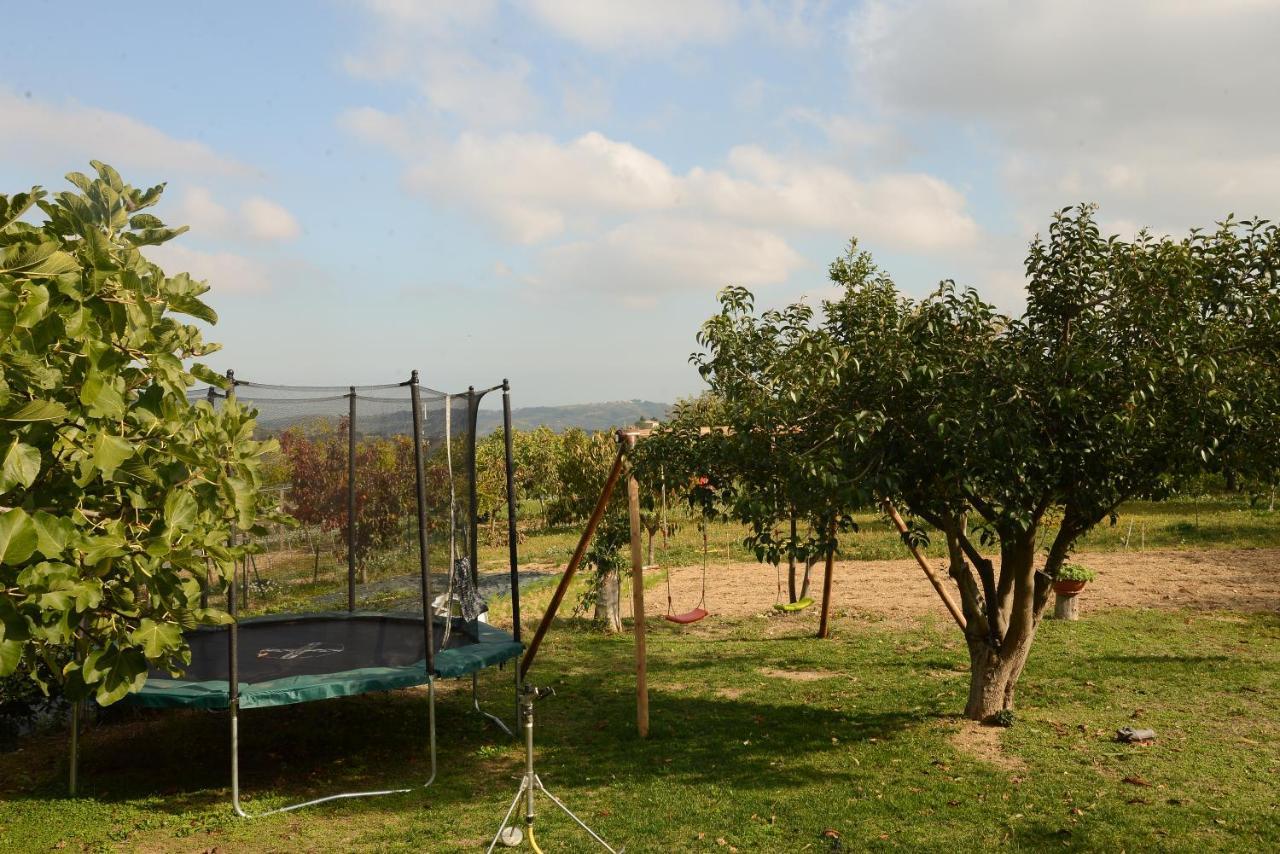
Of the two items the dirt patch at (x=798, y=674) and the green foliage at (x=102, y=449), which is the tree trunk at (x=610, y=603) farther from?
the green foliage at (x=102, y=449)

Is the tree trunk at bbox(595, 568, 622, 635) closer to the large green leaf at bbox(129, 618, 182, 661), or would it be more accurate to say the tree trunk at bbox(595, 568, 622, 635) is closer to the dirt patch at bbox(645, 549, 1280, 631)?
the dirt patch at bbox(645, 549, 1280, 631)

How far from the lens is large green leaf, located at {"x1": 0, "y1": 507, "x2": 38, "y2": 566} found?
211 cm

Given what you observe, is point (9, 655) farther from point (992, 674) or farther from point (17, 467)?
point (992, 674)

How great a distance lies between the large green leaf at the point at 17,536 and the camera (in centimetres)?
211

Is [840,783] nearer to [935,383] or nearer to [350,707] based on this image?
[935,383]

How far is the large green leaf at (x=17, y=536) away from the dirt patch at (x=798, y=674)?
9.19m

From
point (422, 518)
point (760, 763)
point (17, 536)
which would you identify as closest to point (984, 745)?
point (760, 763)

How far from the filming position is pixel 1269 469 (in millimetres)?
6527

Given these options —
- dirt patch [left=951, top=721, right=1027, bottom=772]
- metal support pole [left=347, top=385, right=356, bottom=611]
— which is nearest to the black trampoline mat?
metal support pole [left=347, top=385, right=356, bottom=611]

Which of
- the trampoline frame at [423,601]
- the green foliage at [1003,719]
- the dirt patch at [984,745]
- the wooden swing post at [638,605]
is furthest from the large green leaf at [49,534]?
the green foliage at [1003,719]

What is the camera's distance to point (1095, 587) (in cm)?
1527

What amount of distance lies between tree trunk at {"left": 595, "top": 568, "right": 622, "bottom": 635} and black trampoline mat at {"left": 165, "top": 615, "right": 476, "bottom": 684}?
14.1 feet

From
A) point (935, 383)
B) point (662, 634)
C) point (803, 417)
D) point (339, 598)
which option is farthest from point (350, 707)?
point (935, 383)

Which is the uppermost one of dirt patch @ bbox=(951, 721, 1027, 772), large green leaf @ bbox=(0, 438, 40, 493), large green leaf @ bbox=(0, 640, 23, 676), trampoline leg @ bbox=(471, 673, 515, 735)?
large green leaf @ bbox=(0, 438, 40, 493)
